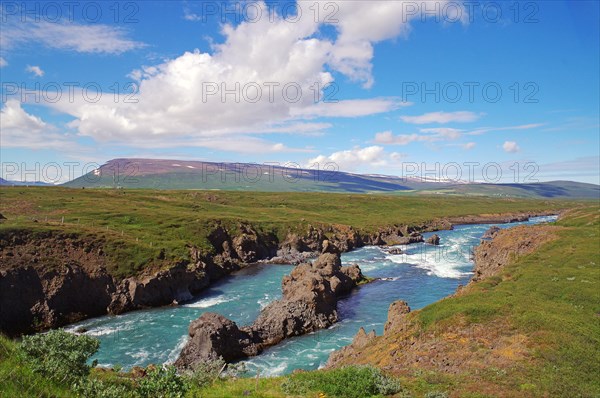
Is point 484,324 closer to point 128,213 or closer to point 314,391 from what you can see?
point 314,391

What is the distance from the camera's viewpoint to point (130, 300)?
59.6 m

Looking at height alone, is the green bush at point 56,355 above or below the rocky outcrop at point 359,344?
above

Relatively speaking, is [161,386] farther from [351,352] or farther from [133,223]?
[133,223]

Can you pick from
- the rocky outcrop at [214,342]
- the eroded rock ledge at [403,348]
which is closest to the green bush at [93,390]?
the eroded rock ledge at [403,348]

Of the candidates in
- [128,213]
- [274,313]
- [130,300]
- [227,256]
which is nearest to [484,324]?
[274,313]

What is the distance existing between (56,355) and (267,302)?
48.5m

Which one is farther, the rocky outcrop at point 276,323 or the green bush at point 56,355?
the rocky outcrop at point 276,323

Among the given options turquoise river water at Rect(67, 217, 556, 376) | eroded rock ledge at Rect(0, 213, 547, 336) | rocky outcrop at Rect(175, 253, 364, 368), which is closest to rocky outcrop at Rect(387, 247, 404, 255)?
turquoise river water at Rect(67, 217, 556, 376)

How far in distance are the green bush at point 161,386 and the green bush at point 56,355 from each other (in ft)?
8.59

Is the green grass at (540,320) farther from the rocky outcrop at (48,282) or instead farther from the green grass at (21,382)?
the rocky outcrop at (48,282)

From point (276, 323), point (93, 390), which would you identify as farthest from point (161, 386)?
point (276, 323)

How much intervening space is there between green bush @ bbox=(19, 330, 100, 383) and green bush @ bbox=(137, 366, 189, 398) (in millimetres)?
2619

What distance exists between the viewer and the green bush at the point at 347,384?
19.5 meters

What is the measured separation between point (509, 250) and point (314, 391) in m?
64.4
